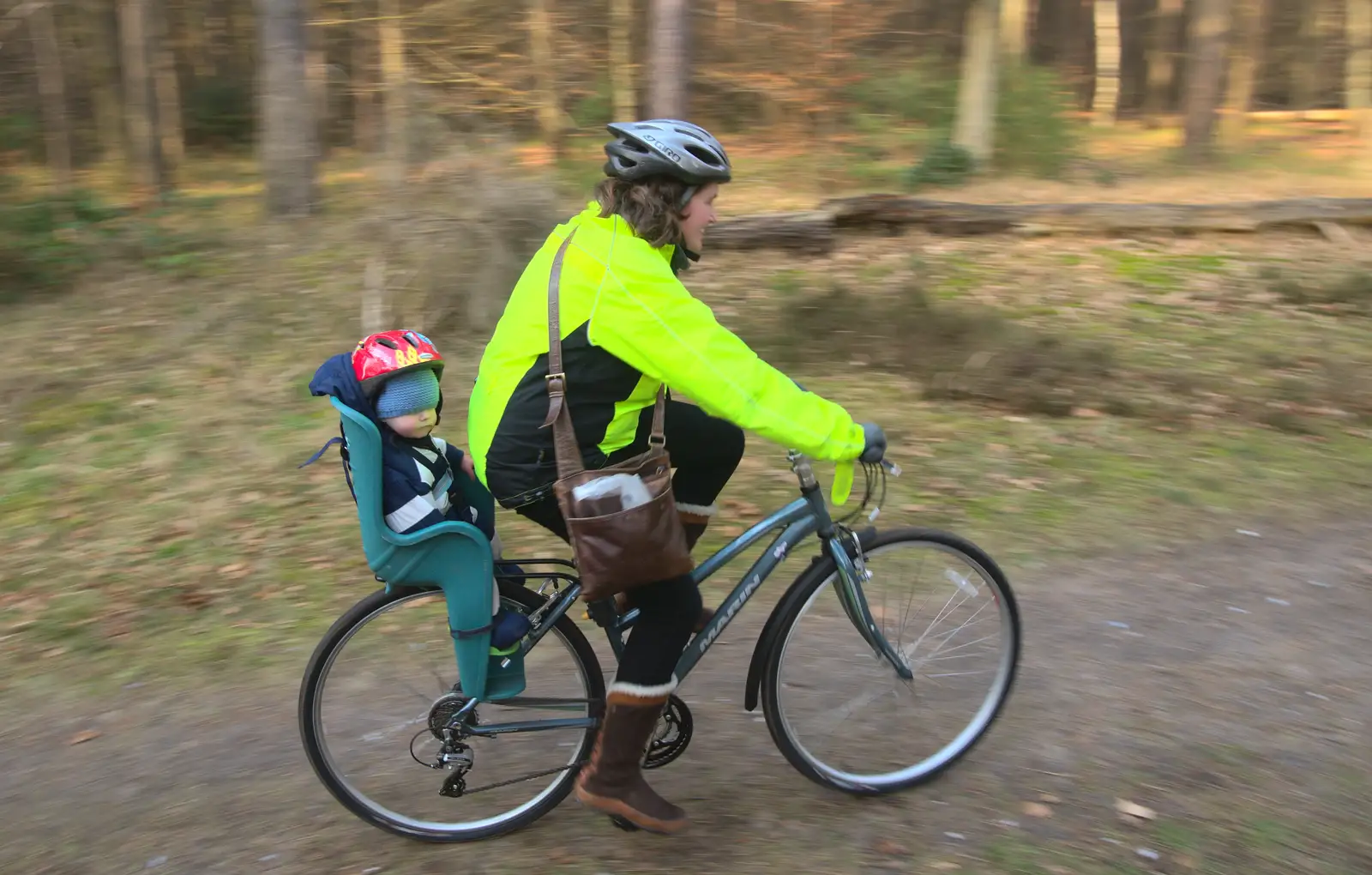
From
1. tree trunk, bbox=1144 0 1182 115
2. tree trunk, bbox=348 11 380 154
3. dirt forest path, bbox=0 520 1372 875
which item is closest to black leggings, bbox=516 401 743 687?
dirt forest path, bbox=0 520 1372 875

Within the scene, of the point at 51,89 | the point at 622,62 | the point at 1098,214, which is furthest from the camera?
the point at 622,62

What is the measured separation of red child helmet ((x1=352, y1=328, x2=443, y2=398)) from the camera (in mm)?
2822

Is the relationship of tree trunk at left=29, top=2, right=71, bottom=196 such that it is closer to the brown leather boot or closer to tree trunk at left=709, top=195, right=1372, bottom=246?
tree trunk at left=709, top=195, right=1372, bottom=246

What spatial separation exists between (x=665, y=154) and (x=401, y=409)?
97 cm

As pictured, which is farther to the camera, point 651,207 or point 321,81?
point 321,81

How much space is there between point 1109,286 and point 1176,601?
5499 mm

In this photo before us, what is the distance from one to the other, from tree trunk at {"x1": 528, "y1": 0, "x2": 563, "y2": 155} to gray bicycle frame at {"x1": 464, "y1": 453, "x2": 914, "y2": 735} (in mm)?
12073

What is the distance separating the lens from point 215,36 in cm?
1622

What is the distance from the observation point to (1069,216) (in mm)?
10969

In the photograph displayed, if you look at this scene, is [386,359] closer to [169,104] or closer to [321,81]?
[321,81]

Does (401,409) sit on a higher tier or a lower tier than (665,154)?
lower

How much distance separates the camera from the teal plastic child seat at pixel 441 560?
2.77m

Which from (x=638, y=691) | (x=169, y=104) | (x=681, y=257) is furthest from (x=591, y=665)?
(x=169, y=104)

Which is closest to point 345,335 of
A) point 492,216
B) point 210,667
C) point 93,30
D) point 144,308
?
point 492,216
